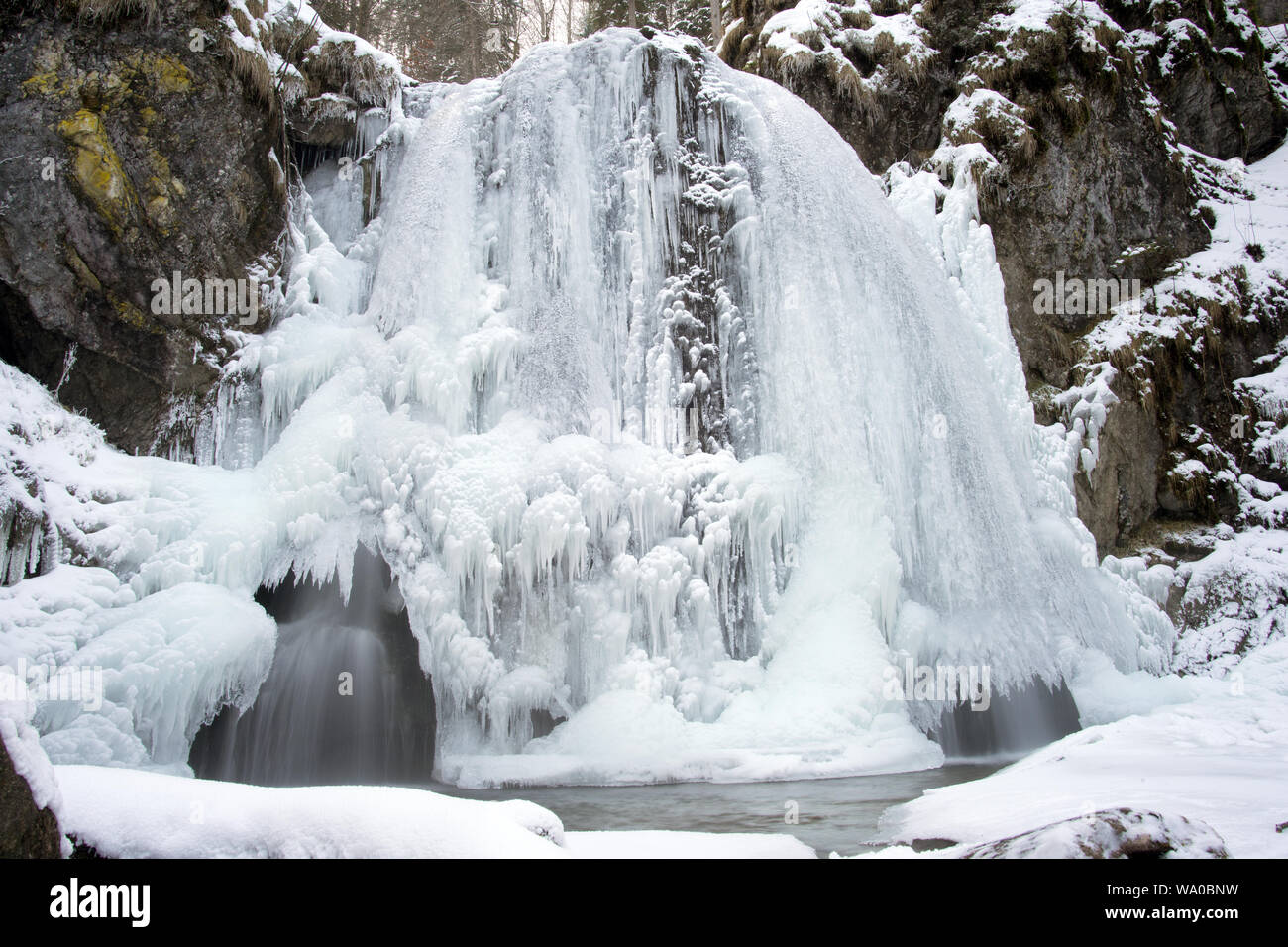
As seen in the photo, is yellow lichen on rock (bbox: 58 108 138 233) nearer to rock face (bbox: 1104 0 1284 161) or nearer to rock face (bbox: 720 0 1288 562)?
rock face (bbox: 720 0 1288 562)

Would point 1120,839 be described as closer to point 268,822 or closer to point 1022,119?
point 268,822

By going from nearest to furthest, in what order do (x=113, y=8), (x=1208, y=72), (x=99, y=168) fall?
(x=99, y=168)
(x=113, y=8)
(x=1208, y=72)

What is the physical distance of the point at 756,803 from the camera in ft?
16.8

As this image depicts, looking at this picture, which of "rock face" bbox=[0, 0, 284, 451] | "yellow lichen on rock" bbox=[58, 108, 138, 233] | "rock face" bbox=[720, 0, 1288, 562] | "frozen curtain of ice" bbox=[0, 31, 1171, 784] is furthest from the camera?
"rock face" bbox=[720, 0, 1288, 562]

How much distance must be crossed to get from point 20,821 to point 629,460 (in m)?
5.83

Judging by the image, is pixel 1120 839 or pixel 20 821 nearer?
pixel 20 821

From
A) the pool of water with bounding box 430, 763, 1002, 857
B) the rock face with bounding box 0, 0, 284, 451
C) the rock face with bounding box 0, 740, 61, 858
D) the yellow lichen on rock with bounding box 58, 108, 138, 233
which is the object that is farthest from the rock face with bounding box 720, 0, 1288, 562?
the rock face with bounding box 0, 740, 61, 858

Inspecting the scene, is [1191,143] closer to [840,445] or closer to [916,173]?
[916,173]

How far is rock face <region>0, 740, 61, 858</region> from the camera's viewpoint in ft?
6.41

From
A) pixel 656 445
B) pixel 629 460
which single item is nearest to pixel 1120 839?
pixel 629 460

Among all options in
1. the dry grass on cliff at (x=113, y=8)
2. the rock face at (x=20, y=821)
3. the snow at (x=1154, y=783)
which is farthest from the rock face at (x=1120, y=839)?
the dry grass on cliff at (x=113, y=8)

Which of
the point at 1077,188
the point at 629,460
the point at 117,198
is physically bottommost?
the point at 629,460

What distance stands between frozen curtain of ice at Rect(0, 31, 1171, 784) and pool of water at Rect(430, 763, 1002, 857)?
348 millimetres
